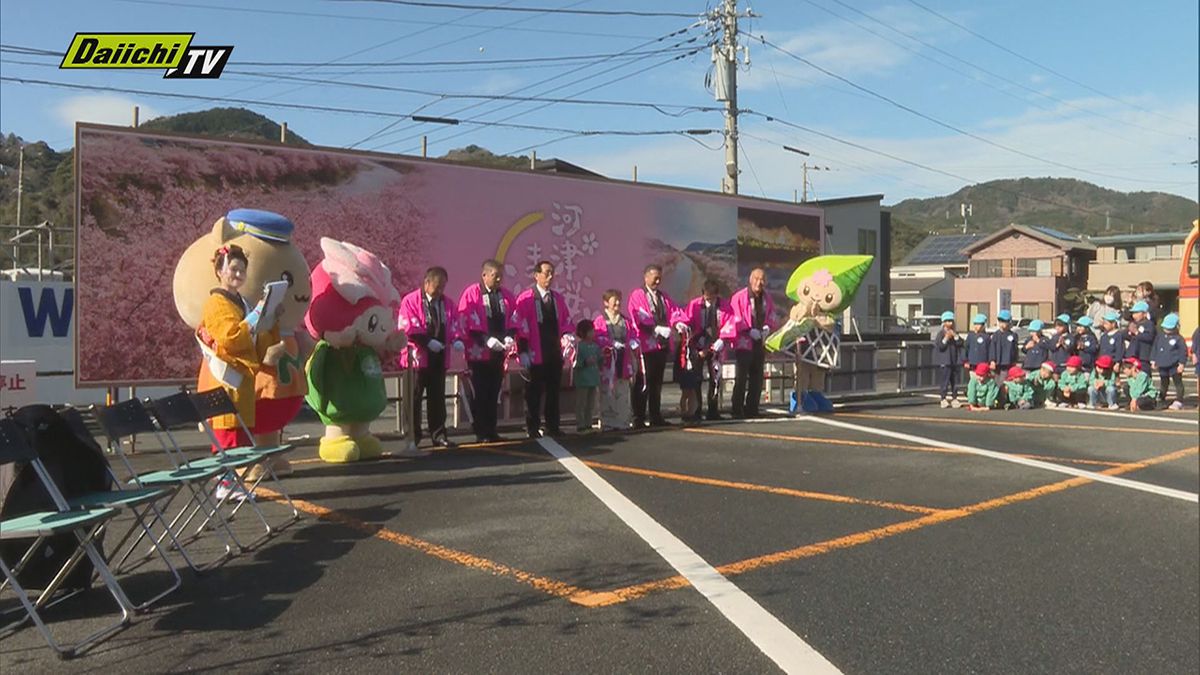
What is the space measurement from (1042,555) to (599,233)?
754cm

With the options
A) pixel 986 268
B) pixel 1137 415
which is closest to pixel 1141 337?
pixel 1137 415

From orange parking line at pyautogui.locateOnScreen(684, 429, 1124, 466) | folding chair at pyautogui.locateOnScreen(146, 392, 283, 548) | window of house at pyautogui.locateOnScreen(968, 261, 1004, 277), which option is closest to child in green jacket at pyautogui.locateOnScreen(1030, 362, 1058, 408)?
orange parking line at pyautogui.locateOnScreen(684, 429, 1124, 466)

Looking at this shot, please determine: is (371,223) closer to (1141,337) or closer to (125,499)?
(125,499)

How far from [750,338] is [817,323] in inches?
58.7

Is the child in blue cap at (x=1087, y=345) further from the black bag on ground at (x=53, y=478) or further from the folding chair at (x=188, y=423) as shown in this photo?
the black bag on ground at (x=53, y=478)

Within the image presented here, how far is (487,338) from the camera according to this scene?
8883 millimetres

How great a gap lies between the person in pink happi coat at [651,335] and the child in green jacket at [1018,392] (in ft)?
19.1

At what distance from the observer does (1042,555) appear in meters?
4.85

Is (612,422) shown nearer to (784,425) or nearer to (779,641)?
(784,425)

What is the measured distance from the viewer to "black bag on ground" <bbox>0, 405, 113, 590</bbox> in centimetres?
404

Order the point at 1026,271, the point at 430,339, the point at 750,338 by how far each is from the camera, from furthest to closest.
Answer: the point at 1026,271, the point at 750,338, the point at 430,339

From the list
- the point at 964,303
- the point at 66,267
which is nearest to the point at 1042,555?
the point at 66,267

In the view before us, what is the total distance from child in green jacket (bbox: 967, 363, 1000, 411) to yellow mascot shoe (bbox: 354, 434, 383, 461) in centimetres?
885

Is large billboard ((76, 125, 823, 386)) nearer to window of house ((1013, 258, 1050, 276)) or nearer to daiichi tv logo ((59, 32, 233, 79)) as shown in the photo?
daiichi tv logo ((59, 32, 233, 79))
